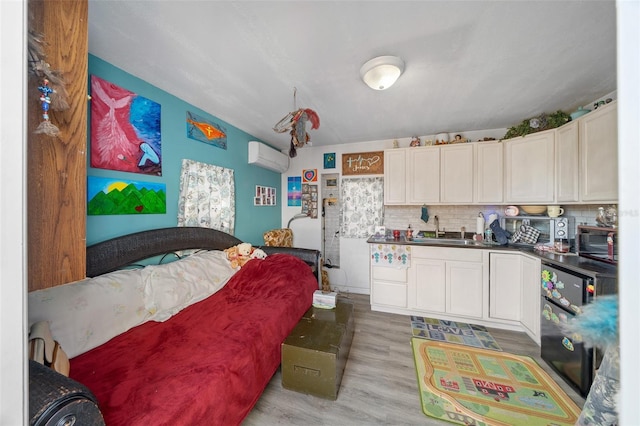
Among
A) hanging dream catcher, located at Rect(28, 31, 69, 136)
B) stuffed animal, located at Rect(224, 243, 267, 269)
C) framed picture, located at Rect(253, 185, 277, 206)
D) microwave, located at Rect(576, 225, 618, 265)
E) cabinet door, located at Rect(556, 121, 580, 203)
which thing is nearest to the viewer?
hanging dream catcher, located at Rect(28, 31, 69, 136)

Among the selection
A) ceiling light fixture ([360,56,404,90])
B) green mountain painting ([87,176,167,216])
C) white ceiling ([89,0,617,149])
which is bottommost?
green mountain painting ([87,176,167,216])

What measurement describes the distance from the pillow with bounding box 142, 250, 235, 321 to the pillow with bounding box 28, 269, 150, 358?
0.07 metres

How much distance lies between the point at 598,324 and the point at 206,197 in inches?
112

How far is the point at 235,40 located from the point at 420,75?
4.91ft

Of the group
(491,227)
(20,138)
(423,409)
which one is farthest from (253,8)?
(491,227)

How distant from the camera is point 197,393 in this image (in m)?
1.03

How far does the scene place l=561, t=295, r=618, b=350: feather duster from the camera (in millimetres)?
404

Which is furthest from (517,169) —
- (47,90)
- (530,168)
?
(47,90)

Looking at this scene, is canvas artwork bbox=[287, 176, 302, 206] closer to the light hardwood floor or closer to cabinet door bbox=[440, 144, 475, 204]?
cabinet door bbox=[440, 144, 475, 204]

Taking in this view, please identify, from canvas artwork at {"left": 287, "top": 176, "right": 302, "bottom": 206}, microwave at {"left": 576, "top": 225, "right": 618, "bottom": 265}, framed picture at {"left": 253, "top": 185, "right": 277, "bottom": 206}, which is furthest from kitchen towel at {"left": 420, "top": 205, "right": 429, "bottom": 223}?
framed picture at {"left": 253, "top": 185, "right": 277, "bottom": 206}

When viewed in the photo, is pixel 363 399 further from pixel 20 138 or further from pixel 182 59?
pixel 182 59

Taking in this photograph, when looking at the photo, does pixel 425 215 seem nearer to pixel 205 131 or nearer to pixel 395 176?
pixel 395 176

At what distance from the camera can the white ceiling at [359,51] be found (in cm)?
125

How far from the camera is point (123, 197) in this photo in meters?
1.75
